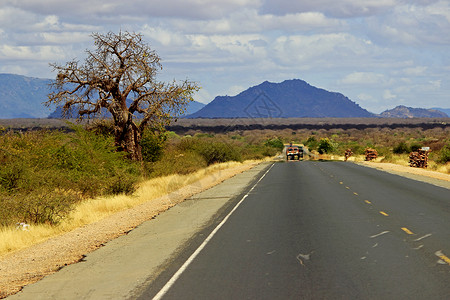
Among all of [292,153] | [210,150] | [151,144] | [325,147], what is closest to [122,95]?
[151,144]

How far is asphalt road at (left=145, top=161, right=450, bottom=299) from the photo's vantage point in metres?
8.00

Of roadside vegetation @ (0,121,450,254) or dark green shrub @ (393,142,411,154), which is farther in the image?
dark green shrub @ (393,142,411,154)

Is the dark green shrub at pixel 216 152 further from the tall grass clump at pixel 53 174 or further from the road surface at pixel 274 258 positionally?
the road surface at pixel 274 258

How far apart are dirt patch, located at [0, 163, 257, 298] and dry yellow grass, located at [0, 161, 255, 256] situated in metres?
0.40

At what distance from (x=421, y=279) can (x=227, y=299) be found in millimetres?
3089

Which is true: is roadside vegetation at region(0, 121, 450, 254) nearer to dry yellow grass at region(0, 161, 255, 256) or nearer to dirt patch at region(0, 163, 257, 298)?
dry yellow grass at region(0, 161, 255, 256)

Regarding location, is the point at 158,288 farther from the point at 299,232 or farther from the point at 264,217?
the point at 264,217

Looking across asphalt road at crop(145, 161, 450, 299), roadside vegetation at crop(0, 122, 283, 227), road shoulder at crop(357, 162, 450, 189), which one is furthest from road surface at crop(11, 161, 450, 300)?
road shoulder at crop(357, 162, 450, 189)

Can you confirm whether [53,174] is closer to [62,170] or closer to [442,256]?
[62,170]

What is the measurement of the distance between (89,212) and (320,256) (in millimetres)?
10381

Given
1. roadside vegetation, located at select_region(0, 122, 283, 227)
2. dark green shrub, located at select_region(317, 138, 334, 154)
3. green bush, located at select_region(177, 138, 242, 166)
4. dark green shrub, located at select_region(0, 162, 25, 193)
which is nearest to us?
roadside vegetation, located at select_region(0, 122, 283, 227)

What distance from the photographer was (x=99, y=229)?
15.8 metres

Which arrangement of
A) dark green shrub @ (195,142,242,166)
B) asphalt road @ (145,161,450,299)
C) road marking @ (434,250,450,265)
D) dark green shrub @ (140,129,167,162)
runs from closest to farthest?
asphalt road @ (145,161,450,299) < road marking @ (434,250,450,265) < dark green shrub @ (140,129,167,162) < dark green shrub @ (195,142,242,166)

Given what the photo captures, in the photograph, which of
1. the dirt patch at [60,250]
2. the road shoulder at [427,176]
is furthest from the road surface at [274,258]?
the road shoulder at [427,176]
